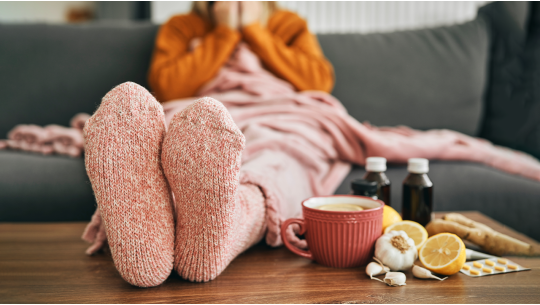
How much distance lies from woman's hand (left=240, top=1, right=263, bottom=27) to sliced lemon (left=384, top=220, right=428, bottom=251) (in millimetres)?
893

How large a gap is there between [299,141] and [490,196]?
1.70ft

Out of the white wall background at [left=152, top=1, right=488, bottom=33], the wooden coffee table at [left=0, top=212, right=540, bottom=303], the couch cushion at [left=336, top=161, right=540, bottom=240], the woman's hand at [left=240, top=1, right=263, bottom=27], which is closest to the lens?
the wooden coffee table at [left=0, top=212, right=540, bottom=303]

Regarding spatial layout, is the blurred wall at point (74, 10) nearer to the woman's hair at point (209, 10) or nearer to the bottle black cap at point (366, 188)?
the woman's hair at point (209, 10)

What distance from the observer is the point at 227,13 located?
1.17 meters

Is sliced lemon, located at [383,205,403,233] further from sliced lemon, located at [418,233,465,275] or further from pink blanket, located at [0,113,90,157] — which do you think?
pink blanket, located at [0,113,90,157]

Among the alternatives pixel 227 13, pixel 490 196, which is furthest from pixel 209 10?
pixel 490 196

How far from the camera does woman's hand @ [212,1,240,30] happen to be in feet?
3.83

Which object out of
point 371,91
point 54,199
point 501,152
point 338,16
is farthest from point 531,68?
point 54,199

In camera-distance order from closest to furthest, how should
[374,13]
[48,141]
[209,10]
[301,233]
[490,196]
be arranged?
[301,233] < [490,196] < [48,141] < [209,10] < [374,13]

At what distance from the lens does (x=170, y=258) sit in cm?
43

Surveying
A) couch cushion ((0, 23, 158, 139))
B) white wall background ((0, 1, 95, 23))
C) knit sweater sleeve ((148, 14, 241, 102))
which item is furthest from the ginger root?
white wall background ((0, 1, 95, 23))

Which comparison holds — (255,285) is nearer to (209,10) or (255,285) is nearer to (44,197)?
(44,197)

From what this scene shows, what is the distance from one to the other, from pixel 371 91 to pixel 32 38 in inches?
51.6

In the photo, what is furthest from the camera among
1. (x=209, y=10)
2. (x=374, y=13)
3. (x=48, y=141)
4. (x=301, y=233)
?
(x=374, y=13)
